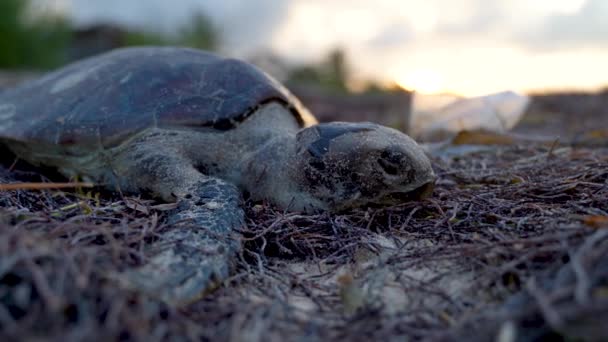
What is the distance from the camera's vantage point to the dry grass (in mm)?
884

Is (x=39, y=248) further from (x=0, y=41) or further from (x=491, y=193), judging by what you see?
(x=0, y=41)

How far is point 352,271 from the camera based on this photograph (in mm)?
1333

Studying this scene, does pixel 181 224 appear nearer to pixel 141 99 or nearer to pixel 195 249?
pixel 195 249

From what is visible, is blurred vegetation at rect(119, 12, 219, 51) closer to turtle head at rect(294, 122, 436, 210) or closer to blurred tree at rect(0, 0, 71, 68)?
blurred tree at rect(0, 0, 71, 68)

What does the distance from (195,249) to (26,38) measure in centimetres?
1919

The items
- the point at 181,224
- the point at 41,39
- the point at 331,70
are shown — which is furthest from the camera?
the point at 331,70

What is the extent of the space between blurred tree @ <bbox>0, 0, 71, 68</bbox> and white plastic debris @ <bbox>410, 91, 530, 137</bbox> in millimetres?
17451

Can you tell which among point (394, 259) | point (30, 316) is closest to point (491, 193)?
point (394, 259)

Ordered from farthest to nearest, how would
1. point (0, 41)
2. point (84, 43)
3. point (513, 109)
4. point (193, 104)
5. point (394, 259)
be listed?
point (84, 43) < point (0, 41) < point (513, 109) < point (193, 104) < point (394, 259)

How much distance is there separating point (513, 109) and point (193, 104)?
6.34ft

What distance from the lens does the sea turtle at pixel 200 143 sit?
1.68 meters

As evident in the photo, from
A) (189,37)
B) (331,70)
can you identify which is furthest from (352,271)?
(189,37)

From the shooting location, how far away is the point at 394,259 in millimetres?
1350

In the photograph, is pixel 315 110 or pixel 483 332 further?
pixel 315 110
